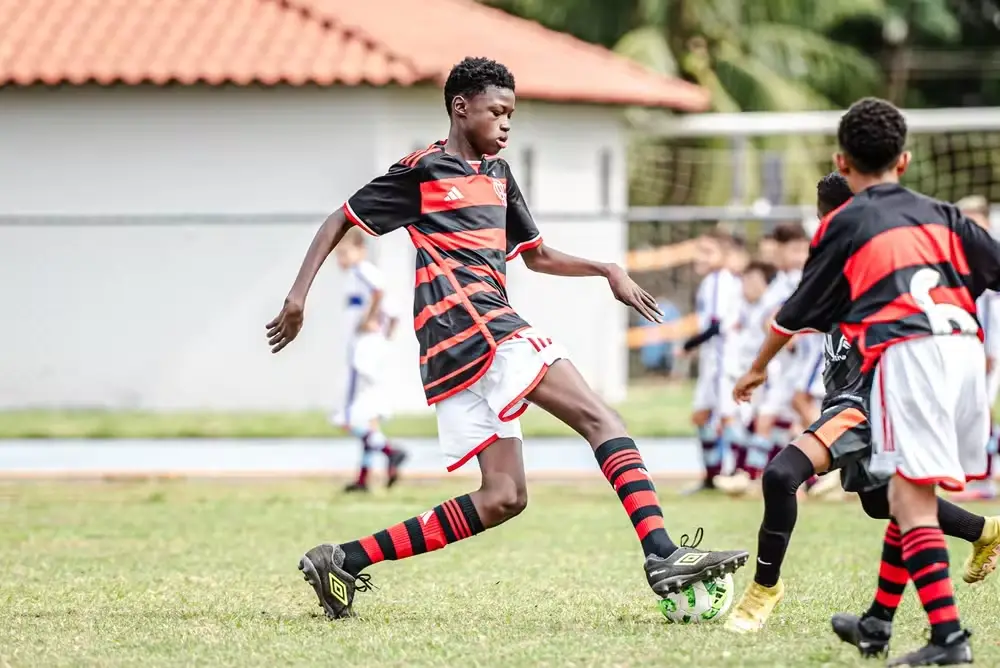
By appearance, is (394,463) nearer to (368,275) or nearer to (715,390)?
(368,275)

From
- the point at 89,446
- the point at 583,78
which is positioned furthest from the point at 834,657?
the point at 583,78

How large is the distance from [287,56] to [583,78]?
13.9ft

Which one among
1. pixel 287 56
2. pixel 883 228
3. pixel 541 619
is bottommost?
pixel 541 619

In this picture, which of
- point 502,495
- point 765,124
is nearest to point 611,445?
point 502,495

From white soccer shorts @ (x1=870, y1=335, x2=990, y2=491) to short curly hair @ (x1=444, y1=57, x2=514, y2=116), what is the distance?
214cm

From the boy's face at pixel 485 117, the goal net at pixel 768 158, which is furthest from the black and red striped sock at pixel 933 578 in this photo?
the goal net at pixel 768 158

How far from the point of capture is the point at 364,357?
1235 centimetres

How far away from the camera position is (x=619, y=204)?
76.9ft

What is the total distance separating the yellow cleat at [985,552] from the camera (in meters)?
6.57

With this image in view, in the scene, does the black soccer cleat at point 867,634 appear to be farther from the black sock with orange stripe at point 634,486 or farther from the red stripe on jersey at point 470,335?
Result: the red stripe on jersey at point 470,335

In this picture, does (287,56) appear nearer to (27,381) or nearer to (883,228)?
(27,381)

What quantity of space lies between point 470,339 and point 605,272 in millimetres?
734

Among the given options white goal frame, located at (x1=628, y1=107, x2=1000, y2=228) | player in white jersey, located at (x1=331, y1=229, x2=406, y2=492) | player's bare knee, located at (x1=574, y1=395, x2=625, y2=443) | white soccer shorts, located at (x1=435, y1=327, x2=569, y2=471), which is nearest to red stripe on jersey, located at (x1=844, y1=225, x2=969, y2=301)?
player's bare knee, located at (x1=574, y1=395, x2=625, y2=443)

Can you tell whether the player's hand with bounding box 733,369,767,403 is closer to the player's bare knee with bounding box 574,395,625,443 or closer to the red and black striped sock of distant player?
the player's bare knee with bounding box 574,395,625,443
